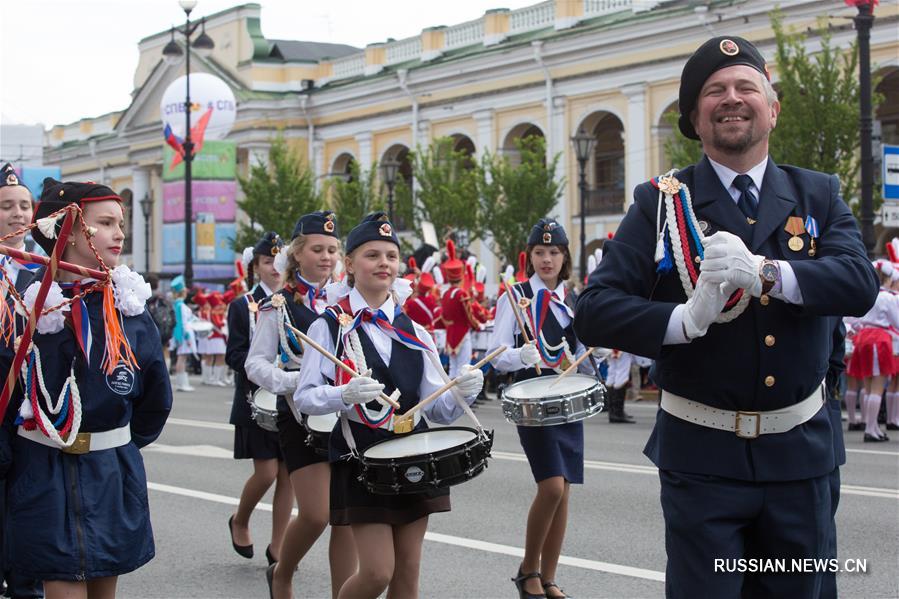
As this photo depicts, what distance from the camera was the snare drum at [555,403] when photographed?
7.96 m

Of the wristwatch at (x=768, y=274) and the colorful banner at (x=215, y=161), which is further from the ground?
the colorful banner at (x=215, y=161)

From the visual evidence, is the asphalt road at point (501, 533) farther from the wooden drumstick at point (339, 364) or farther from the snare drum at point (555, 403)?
the wooden drumstick at point (339, 364)

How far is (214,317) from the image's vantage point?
30.4 meters

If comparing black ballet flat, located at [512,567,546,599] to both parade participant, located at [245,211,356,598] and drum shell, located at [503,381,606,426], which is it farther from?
parade participant, located at [245,211,356,598]

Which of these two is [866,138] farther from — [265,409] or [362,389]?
[362,389]

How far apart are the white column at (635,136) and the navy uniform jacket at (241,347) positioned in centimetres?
3369

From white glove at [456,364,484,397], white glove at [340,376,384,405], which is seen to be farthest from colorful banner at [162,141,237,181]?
white glove at [340,376,384,405]

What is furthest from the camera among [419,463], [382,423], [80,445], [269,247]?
[269,247]

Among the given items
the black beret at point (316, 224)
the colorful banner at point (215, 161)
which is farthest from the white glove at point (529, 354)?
the colorful banner at point (215, 161)

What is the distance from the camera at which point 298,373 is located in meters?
7.64

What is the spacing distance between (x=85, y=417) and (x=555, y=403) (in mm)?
3264

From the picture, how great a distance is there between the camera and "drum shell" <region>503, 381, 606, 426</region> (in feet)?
26.1

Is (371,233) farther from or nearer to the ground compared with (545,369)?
farther from the ground

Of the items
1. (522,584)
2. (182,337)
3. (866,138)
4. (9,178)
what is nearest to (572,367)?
(522,584)
